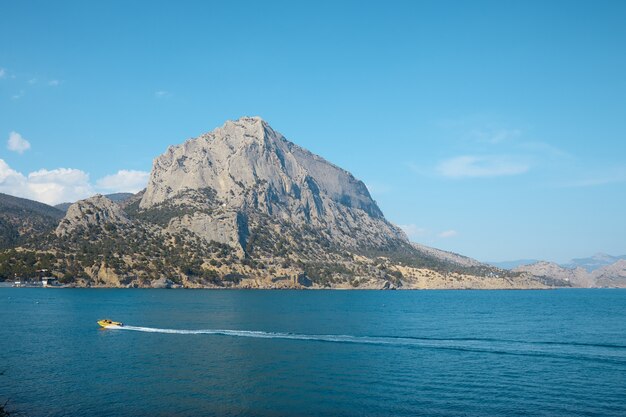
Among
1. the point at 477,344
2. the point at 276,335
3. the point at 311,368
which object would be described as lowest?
the point at 311,368

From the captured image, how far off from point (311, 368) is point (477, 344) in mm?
32290

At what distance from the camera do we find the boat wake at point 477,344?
7519cm

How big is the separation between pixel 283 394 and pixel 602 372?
3972cm

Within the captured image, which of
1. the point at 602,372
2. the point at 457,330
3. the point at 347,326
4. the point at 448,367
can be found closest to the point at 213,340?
the point at 347,326

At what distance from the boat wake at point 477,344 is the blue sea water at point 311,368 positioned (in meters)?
0.18

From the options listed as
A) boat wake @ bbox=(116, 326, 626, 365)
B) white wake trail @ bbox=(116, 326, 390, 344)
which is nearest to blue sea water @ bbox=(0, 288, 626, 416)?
boat wake @ bbox=(116, 326, 626, 365)

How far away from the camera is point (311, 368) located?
65875 mm

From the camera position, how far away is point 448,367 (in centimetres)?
6656

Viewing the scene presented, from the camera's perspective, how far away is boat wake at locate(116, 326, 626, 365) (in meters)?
75.2

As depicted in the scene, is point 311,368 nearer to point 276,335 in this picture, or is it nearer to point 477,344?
point 276,335

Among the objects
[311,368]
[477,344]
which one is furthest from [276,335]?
[477,344]

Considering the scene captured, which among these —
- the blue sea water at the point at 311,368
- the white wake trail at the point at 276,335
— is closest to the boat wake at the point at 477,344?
the white wake trail at the point at 276,335

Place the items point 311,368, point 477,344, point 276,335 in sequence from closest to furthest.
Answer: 1. point 311,368
2. point 477,344
3. point 276,335

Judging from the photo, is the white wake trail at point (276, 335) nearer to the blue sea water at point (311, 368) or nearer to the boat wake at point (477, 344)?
the boat wake at point (477, 344)
